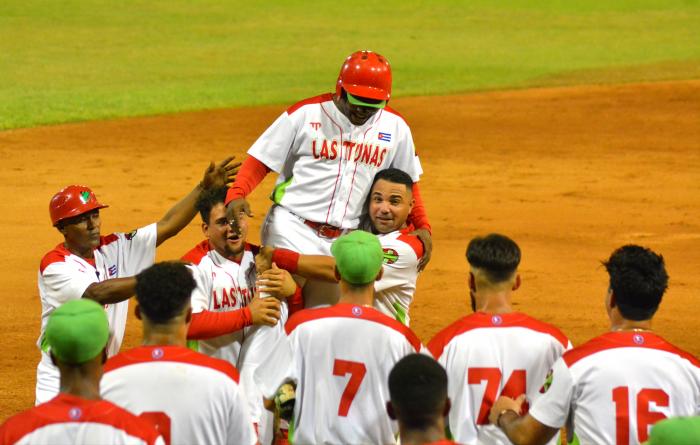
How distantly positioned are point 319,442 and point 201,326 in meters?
1.33

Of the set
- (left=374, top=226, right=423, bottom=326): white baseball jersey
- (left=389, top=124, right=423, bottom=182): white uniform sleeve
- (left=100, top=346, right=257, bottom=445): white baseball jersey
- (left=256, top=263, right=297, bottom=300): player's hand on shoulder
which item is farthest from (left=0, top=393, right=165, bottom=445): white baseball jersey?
(left=389, top=124, right=423, bottom=182): white uniform sleeve

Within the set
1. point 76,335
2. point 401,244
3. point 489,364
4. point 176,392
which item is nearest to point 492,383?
point 489,364

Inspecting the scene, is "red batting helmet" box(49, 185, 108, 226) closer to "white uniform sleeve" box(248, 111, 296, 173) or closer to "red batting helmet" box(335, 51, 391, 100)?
"white uniform sleeve" box(248, 111, 296, 173)

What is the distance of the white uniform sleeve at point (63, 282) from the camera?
7.36m

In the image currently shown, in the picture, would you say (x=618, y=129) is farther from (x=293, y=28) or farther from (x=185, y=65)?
(x=293, y=28)

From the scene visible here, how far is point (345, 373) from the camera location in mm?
5844

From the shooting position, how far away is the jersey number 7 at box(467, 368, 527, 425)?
5.77 meters

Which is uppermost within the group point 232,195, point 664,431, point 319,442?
point 232,195

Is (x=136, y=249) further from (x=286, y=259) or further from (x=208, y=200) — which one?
(x=286, y=259)

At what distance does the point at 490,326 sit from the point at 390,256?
1.78 m

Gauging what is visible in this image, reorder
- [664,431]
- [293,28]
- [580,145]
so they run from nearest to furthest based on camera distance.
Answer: [664,431] → [580,145] → [293,28]

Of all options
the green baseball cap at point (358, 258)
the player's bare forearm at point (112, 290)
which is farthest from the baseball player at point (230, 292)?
the green baseball cap at point (358, 258)

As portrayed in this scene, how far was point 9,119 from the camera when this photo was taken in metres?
22.2

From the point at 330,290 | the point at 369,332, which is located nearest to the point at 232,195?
the point at 330,290
